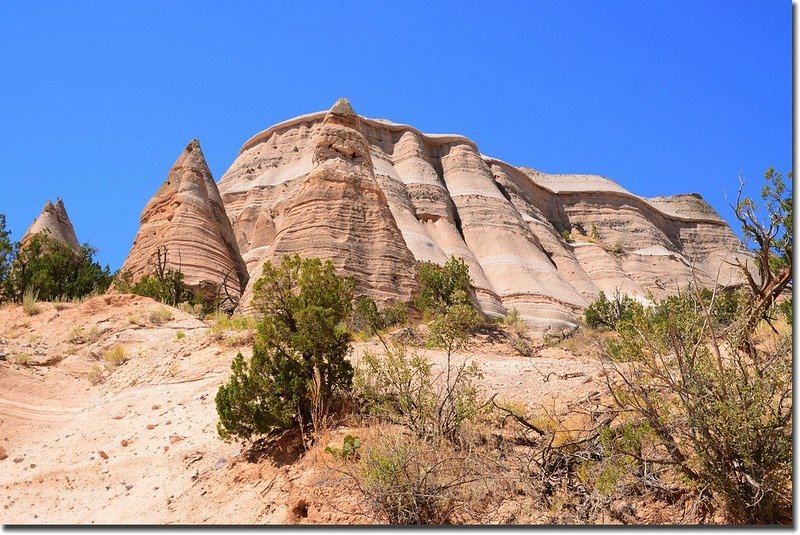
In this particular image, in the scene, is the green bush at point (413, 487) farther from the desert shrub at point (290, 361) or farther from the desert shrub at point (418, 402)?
the desert shrub at point (290, 361)

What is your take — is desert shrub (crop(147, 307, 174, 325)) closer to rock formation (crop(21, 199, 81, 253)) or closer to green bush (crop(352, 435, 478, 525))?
green bush (crop(352, 435, 478, 525))

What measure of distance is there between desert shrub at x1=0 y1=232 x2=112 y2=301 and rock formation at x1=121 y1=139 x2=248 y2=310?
138cm

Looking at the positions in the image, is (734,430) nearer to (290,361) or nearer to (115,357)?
(290,361)

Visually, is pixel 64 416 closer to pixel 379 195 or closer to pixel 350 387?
pixel 350 387

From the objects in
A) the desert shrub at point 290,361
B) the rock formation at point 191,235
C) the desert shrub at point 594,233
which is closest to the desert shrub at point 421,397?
the desert shrub at point 290,361

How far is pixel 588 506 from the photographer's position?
5.82 m

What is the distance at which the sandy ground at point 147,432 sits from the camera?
7.00 m

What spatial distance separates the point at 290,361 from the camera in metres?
8.54

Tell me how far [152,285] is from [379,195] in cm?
728

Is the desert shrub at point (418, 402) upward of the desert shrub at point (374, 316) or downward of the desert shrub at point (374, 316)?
downward

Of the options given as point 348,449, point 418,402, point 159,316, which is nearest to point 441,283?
point 159,316

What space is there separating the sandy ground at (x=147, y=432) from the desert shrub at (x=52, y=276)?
19.3ft

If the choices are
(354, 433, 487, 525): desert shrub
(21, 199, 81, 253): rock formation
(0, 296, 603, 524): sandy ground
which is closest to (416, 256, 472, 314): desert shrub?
(0, 296, 603, 524): sandy ground

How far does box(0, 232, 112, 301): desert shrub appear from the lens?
20750 mm
